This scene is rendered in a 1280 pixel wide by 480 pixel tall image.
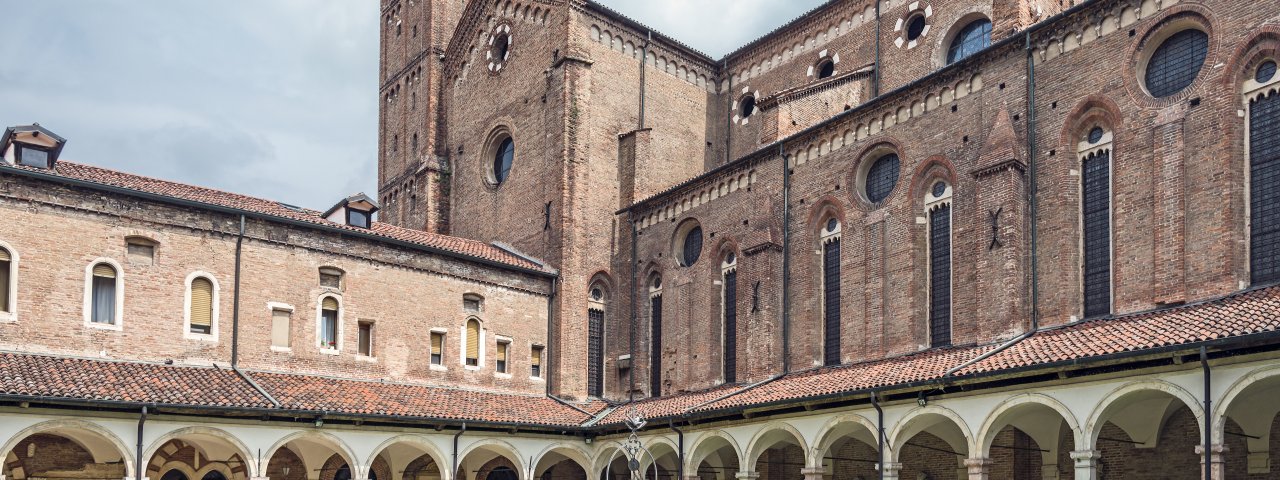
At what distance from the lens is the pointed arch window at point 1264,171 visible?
18.9 m

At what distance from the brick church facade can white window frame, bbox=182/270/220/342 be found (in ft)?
0.21

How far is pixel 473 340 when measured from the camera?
3030 cm

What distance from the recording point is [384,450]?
28.3 metres

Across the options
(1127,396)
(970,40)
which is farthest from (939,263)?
(970,40)

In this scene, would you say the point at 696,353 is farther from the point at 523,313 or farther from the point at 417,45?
the point at 417,45

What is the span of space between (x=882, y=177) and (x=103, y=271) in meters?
16.5

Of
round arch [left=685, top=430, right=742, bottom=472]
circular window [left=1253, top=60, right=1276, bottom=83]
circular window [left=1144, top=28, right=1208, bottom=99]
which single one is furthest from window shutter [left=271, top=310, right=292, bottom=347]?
circular window [left=1253, top=60, right=1276, bottom=83]

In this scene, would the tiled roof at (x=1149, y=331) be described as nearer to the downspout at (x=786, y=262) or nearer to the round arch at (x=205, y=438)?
the downspout at (x=786, y=262)

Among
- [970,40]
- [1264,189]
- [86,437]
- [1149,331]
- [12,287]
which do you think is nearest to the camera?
[1149,331]

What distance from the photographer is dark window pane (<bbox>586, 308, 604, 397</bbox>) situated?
32.7 metres

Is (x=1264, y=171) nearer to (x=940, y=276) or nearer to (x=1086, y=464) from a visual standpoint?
(x=1086, y=464)

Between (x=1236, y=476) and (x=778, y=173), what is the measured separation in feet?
41.1

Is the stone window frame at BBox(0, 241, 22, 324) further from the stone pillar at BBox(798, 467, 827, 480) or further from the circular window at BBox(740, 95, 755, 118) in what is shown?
the circular window at BBox(740, 95, 755, 118)

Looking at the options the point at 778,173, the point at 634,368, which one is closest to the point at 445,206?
the point at 634,368
